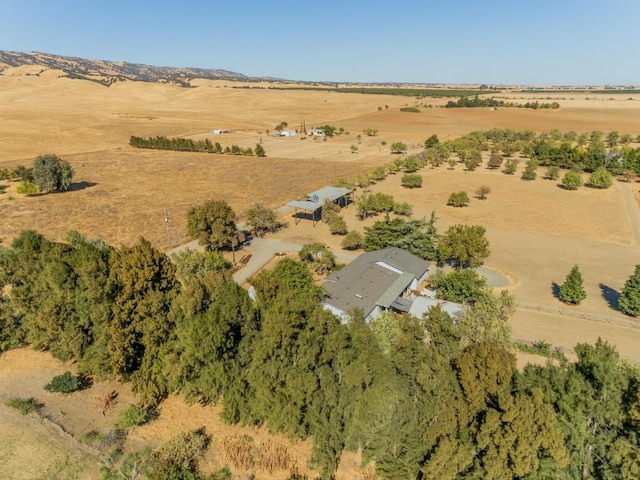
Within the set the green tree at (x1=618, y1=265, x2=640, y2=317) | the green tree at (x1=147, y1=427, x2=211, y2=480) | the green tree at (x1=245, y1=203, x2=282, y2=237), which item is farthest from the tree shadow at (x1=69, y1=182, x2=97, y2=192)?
the green tree at (x1=618, y1=265, x2=640, y2=317)

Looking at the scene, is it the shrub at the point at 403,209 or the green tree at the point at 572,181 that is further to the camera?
the green tree at the point at 572,181

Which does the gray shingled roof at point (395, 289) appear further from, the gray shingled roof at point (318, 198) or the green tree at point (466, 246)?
the gray shingled roof at point (318, 198)

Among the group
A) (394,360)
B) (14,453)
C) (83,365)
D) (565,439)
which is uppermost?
(394,360)

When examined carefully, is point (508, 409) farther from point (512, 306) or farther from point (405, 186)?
point (405, 186)

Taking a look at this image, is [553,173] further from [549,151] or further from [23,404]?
[23,404]

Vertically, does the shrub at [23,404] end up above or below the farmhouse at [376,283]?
below

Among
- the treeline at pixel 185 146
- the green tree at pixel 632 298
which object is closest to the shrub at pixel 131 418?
the green tree at pixel 632 298

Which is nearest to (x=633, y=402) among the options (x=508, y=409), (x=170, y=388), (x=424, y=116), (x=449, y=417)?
(x=508, y=409)
